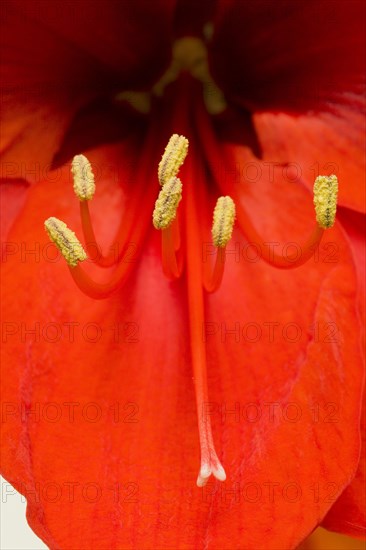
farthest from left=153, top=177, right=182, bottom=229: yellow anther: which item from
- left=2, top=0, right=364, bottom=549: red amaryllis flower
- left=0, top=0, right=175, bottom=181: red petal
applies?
left=0, top=0, right=175, bottom=181: red petal

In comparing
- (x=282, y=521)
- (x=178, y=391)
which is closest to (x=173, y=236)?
(x=178, y=391)

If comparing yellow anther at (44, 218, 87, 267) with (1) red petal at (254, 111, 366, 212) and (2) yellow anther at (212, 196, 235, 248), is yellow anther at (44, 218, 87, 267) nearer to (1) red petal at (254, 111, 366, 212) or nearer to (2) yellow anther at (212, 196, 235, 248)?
(2) yellow anther at (212, 196, 235, 248)

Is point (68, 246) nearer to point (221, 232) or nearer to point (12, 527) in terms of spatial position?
point (221, 232)

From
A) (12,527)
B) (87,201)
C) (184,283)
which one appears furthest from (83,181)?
(12,527)

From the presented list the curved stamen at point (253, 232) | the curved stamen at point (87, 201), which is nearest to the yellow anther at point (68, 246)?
the curved stamen at point (87, 201)

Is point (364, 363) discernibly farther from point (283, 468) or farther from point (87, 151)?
point (87, 151)

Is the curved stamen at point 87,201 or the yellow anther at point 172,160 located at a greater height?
the yellow anther at point 172,160

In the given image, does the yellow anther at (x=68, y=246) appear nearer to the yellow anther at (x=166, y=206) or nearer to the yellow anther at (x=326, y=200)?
the yellow anther at (x=166, y=206)
